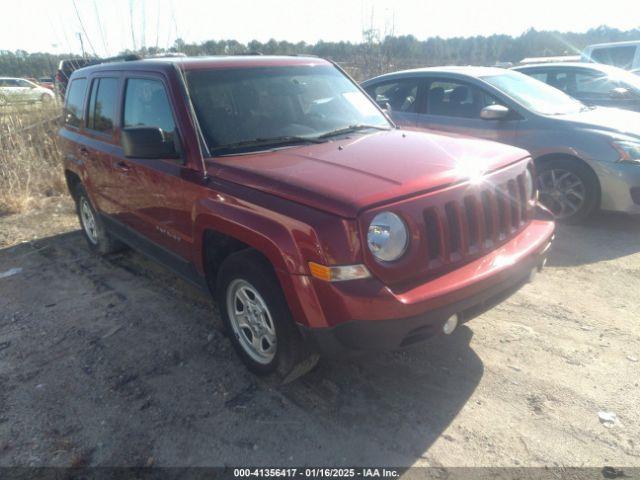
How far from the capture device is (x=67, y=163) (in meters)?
5.39

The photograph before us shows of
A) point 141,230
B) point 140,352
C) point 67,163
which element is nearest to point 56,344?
point 140,352

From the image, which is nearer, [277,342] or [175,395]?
[277,342]

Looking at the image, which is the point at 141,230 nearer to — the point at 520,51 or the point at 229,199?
the point at 229,199

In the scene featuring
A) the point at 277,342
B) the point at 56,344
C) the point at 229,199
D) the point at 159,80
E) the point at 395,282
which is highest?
the point at 159,80

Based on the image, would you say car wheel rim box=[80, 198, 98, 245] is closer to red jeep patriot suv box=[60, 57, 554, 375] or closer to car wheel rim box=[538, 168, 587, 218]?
red jeep patriot suv box=[60, 57, 554, 375]

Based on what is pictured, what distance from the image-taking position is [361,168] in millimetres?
2709

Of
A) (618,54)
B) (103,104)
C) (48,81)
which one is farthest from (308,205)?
(48,81)

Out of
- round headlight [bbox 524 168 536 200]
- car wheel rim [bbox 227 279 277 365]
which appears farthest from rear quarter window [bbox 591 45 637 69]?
car wheel rim [bbox 227 279 277 365]

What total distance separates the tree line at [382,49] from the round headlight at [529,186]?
2.85 meters

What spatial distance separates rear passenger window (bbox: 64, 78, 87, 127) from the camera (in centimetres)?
488

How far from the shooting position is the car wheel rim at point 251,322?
288 centimetres

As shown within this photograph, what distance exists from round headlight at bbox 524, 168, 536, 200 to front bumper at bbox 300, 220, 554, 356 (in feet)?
2.11

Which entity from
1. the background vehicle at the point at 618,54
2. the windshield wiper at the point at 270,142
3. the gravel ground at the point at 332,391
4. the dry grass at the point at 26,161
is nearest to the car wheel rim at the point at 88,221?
the gravel ground at the point at 332,391

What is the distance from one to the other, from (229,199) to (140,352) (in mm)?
1469
